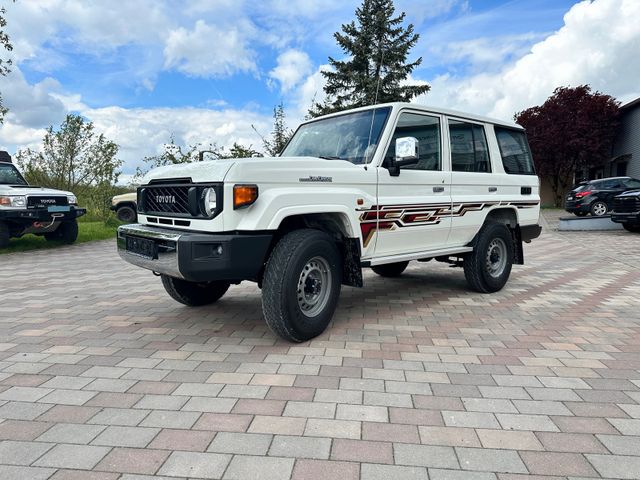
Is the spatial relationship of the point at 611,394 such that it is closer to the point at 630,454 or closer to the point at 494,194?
the point at 630,454

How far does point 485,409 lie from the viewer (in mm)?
2545

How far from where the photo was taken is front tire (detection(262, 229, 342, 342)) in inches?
131

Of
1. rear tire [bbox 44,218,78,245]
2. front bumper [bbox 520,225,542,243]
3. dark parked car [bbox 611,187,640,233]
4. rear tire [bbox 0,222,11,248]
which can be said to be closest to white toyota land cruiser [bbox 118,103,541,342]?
front bumper [bbox 520,225,542,243]

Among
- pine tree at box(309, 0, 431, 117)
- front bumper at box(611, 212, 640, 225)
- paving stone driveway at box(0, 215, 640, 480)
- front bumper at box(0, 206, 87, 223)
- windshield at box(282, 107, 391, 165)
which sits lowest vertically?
paving stone driveway at box(0, 215, 640, 480)

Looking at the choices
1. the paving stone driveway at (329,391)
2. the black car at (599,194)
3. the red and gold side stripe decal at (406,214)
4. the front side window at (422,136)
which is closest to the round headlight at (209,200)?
the paving stone driveway at (329,391)

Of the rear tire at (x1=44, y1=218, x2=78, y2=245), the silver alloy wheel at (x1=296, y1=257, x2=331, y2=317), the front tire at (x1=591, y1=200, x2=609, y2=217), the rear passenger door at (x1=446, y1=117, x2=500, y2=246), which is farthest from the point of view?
the front tire at (x1=591, y1=200, x2=609, y2=217)

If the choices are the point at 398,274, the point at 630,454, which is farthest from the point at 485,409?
the point at 398,274

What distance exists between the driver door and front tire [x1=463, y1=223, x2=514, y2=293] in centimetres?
62

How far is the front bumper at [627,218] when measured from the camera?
12523 mm

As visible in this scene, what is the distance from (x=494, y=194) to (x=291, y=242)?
3105mm

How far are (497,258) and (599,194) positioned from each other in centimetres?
1409

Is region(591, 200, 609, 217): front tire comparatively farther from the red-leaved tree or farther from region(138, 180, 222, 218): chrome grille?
region(138, 180, 222, 218): chrome grille

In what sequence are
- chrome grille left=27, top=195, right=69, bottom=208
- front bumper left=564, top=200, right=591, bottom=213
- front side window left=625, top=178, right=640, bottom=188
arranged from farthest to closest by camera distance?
1. front bumper left=564, top=200, right=591, bottom=213
2. front side window left=625, top=178, right=640, bottom=188
3. chrome grille left=27, top=195, right=69, bottom=208

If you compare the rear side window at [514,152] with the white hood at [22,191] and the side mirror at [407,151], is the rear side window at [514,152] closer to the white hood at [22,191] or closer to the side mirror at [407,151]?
the side mirror at [407,151]
